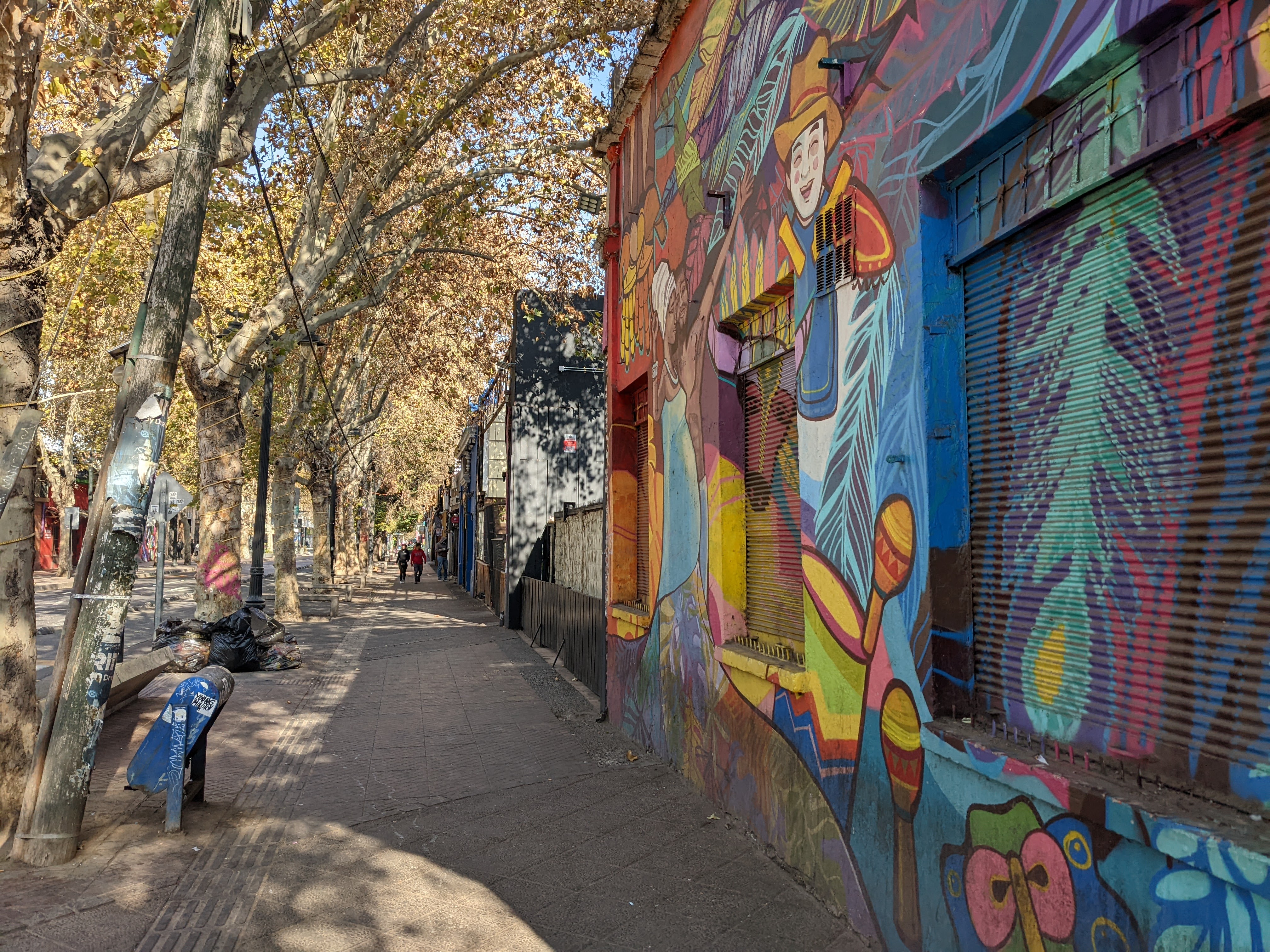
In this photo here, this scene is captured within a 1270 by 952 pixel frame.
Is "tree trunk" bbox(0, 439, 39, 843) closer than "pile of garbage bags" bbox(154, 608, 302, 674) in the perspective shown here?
Yes

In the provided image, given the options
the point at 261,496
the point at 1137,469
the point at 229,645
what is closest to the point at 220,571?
the point at 229,645

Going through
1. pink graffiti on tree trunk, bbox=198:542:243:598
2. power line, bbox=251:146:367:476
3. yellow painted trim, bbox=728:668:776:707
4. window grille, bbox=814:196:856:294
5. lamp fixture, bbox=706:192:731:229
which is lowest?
yellow painted trim, bbox=728:668:776:707

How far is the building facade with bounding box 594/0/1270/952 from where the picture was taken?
2266 millimetres

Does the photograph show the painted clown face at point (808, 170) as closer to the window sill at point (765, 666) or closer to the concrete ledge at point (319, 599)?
the window sill at point (765, 666)

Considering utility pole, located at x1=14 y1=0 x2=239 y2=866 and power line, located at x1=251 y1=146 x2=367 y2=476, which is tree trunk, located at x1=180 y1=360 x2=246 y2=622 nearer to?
power line, located at x1=251 y1=146 x2=367 y2=476

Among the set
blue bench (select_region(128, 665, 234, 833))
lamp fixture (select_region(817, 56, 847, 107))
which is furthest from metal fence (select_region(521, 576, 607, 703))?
lamp fixture (select_region(817, 56, 847, 107))

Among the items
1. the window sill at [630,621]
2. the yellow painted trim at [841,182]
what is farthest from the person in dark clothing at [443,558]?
the yellow painted trim at [841,182]

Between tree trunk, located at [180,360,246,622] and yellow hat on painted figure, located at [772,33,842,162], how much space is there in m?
10.5

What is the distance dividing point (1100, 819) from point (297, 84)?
30.5 feet

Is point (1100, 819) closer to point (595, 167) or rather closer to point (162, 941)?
point (162, 941)

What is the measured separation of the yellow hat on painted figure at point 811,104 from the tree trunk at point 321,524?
22.4m

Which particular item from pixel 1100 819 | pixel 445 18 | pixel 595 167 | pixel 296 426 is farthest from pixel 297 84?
pixel 296 426

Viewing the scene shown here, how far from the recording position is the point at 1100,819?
2.38m

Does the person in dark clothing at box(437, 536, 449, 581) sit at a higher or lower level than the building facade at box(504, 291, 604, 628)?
lower
